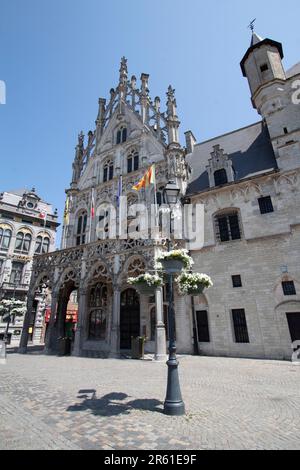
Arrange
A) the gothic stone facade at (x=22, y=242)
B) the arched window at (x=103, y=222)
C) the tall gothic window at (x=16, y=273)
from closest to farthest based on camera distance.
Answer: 1. the arched window at (x=103, y=222)
2. the gothic stone facade at (x=22, y=242)
3. the tall gothic window at (x=16, y=273)

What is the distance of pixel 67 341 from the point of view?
59.0 ft


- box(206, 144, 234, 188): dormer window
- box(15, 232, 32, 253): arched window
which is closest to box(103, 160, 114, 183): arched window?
box(206, 144, 234, 188): dormer window

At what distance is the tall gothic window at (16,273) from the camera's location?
108 feet

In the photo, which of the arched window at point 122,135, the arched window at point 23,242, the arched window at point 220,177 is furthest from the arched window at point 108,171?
the arched window at point 23,242

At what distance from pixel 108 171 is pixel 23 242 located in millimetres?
19901

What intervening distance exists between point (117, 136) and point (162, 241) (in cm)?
1443

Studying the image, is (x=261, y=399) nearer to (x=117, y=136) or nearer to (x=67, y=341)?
(x=67, y=341)

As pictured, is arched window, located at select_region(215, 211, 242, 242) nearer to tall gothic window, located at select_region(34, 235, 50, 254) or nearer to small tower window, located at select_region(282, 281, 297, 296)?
small tower window, located at select_region(282, 281, 297, 296)

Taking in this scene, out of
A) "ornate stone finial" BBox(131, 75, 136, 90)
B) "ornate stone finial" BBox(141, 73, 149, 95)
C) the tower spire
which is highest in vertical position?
the tower spire

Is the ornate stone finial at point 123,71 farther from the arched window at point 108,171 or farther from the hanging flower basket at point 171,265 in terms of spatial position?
the hanging flower basket at point 171,265

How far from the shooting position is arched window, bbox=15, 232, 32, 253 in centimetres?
3522

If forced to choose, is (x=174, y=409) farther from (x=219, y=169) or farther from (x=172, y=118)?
(x=172, y=118)

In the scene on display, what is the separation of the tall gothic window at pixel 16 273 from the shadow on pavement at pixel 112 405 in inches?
1200

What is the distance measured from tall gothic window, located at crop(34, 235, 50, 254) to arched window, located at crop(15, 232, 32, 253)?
121 centimetres
